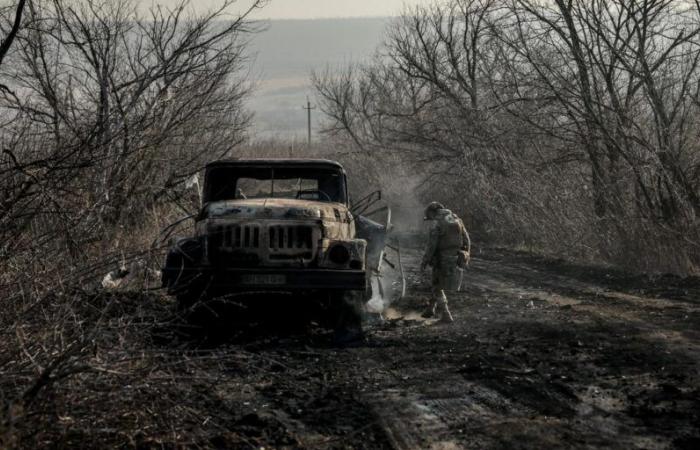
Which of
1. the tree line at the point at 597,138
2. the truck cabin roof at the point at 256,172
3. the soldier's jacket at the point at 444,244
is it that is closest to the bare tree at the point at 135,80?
the truck cabin roof at the point at 256,172

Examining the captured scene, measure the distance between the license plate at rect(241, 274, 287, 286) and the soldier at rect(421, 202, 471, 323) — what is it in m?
2.71

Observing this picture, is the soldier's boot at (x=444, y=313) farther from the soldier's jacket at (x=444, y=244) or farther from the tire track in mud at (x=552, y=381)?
the soldier's jacket at (x=444, y=244)

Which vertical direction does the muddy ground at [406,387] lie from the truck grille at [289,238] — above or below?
below

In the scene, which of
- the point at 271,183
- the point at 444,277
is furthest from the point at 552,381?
the point at 271,183

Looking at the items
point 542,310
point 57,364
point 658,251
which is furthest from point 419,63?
point 57,364

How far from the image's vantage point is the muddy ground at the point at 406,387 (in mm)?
4453

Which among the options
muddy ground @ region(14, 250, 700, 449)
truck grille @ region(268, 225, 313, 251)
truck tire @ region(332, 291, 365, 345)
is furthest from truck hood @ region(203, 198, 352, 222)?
muddy ground @ region(14, 250, 700, 449)

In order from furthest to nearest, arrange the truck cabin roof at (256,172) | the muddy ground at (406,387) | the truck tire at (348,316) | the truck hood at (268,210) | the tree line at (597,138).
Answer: the tree line at (597,138), the truck cabin roof at (256,172), the truck hood at (268,210), the truck tire at (348,316), the muddy ground at (406,387)

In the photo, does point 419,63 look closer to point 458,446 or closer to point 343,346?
point 343,346

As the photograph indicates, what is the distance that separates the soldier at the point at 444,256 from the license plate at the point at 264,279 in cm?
271

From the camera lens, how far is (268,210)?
28.6 ft

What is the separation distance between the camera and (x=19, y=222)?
6.45 m

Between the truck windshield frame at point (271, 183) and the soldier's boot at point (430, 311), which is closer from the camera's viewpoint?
the truck windshield frame at point (271, 183)

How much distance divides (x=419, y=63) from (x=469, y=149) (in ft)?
17.3
